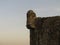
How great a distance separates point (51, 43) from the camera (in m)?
20.1

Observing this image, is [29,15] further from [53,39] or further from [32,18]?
[53,39]

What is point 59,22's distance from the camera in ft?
65.7

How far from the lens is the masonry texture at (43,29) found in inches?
792

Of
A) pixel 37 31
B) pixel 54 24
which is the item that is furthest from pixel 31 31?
pixel 54 24

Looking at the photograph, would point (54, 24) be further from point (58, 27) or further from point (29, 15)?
point (29, 15)

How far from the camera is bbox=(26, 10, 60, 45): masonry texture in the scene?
20109mm

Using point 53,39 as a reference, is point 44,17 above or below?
above

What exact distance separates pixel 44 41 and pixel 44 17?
168 centimetres

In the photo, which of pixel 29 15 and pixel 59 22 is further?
pixel 29 15

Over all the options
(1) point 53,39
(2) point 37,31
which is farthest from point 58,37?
(2) point 37,31

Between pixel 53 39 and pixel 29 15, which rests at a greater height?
pixel 29 15

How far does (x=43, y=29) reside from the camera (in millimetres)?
20672

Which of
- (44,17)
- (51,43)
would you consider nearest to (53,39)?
(51,43)

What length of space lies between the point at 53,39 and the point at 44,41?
2.37 ft
